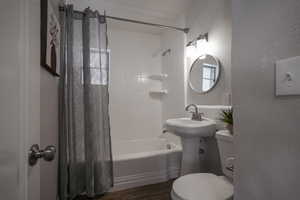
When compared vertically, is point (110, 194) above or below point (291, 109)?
below

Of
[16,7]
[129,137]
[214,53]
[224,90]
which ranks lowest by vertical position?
[129,137]

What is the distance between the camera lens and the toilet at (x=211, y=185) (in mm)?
990

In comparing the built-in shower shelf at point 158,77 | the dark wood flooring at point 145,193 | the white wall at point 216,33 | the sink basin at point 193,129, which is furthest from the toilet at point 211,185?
the built-in shower shelf at point 158,77

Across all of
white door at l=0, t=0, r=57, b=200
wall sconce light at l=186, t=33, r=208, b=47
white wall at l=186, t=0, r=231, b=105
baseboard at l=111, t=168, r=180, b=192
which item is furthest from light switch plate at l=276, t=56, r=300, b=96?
baseboard at l=111, t=168, r=180, b=192

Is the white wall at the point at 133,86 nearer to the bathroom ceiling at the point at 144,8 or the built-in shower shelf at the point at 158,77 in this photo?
the built-in shower shelf at the point at 158,77

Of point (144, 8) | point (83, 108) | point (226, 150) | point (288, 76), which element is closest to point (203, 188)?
point (226, 150)

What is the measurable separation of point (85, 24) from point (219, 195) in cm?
189

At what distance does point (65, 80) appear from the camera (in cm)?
158

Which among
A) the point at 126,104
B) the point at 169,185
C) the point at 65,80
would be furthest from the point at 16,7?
the point at 126,104

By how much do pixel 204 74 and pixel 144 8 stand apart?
1.24m

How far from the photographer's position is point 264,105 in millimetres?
521

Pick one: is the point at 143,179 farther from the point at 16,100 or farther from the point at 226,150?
the point at 16,100

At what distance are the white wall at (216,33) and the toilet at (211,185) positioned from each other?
1.93 ft

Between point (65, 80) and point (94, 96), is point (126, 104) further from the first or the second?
point (65, 80)
